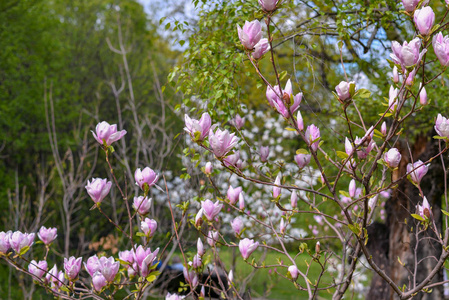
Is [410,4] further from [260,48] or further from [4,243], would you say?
[4,243]

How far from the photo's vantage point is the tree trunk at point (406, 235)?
4.52 m

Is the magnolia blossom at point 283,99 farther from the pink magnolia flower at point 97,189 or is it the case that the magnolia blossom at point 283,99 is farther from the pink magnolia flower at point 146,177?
the pink magnolia flower at point 97,189

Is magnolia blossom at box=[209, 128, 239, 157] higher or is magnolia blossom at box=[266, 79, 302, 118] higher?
magnolia blossom at box=[266, 79, 302, 118]

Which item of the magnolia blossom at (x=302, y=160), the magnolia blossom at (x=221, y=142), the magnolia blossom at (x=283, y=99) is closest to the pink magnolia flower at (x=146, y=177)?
the magnolia blossom at (x=221, y=142)

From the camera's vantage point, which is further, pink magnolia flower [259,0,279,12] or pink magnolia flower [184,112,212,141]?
pink magnolia flower [184,112,212,141]

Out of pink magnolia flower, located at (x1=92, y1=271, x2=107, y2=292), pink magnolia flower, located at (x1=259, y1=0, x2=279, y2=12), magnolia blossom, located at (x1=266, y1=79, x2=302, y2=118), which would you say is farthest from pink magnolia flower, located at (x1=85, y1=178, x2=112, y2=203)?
pink magnolia flower, located at (x1=259, y1=0, x2=279, y2=12)

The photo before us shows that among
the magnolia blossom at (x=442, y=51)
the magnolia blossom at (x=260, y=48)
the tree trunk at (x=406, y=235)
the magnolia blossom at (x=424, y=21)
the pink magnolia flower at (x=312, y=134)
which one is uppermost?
the magnolia blossom at (x=424, y=21)

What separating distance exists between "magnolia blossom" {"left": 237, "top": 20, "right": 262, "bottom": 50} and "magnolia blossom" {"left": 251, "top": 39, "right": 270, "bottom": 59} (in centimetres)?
5

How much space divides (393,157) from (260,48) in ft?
1.52

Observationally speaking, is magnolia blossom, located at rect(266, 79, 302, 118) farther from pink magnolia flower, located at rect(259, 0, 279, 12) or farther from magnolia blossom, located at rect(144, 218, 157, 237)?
magnolia blossom, located at rect(144, 218, 157, 237)

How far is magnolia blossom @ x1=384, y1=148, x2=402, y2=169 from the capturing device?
120 centimetres

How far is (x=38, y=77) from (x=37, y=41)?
32.1 inches

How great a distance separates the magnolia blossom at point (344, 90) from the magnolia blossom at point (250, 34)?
24cm

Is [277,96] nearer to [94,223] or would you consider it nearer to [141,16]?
[94,223]
